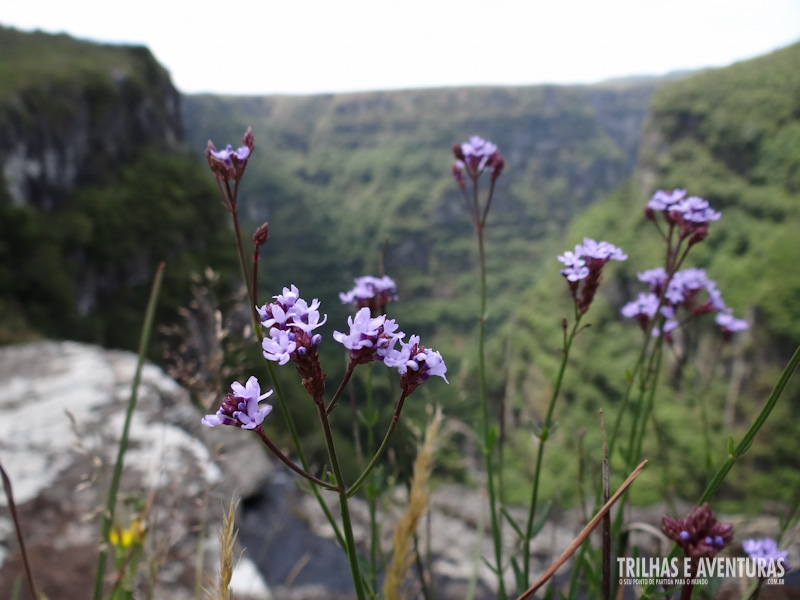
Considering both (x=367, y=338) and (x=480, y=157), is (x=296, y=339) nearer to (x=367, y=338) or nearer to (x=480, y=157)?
(x=367, y=338)

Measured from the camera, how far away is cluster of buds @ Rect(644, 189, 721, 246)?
1.67m

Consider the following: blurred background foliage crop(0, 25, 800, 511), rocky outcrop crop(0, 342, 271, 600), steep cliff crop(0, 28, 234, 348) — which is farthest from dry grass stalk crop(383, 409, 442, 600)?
steep cliff crop(0, 28, 234, 348)

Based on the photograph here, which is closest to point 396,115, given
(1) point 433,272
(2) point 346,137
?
(2) point 346,137

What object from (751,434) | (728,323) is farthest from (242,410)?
(728,323)

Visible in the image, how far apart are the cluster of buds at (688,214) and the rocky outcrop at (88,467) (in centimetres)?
223

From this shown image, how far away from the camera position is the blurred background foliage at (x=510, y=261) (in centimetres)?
3125

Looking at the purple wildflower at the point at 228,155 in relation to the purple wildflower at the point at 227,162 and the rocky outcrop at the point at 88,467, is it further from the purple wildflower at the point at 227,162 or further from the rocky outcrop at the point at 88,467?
the rocky outcrop at the point at 88,467

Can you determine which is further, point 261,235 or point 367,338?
point 261,235

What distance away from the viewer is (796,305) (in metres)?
44.3

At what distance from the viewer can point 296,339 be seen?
0.82m

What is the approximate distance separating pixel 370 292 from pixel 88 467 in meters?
4.43

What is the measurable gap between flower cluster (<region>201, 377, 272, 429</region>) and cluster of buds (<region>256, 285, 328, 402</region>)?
0.07 m

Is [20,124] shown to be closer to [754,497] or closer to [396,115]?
[754,497]

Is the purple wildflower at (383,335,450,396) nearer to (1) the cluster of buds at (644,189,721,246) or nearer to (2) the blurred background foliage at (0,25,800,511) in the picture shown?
(2) the blurred background foliage at (0,25,800,511)
